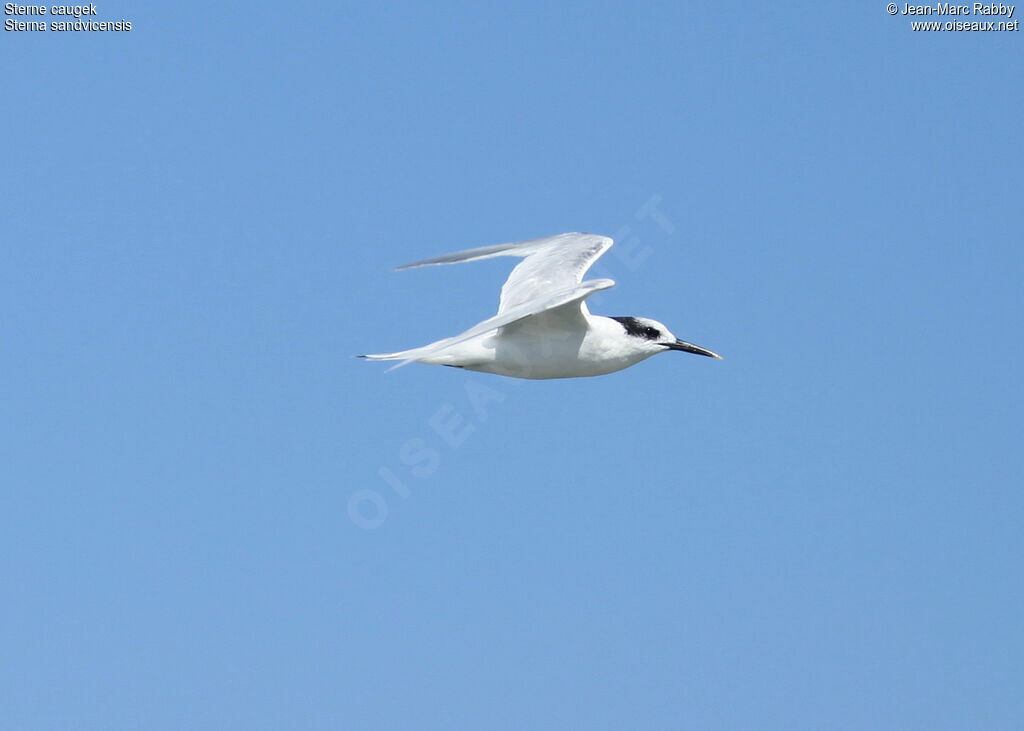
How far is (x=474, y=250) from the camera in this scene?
12.9m

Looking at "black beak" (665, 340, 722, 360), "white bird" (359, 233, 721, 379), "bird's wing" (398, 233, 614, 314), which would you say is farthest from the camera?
"black beak" (665, 340, 722, 360)

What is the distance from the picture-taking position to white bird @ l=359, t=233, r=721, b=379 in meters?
11.3

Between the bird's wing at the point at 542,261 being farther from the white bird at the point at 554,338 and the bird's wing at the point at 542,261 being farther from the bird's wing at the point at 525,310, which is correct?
the bird's wing at the point at 525,310

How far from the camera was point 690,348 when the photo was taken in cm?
1270

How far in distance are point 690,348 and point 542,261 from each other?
1.69 metres

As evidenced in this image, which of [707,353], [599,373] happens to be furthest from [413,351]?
[707,353]

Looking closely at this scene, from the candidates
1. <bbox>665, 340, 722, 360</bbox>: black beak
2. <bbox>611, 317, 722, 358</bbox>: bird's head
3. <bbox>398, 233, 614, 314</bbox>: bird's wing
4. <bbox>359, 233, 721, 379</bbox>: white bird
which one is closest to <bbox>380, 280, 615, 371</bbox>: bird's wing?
<bbox>359, 233, 721, 379</bbox>: white bird

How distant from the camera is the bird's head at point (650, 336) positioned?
1203 centimetres

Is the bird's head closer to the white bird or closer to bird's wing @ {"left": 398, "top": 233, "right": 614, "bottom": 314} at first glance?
the white bird

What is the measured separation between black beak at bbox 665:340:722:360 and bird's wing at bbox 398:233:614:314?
3.77 feet

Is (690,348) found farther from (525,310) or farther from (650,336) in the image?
(525,310)

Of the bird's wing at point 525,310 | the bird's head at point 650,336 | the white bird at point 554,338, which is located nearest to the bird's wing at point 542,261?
the white bird at point 554,338

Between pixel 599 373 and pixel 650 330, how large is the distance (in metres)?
0.71

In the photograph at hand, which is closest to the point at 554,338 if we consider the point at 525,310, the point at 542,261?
the point at 542,261
